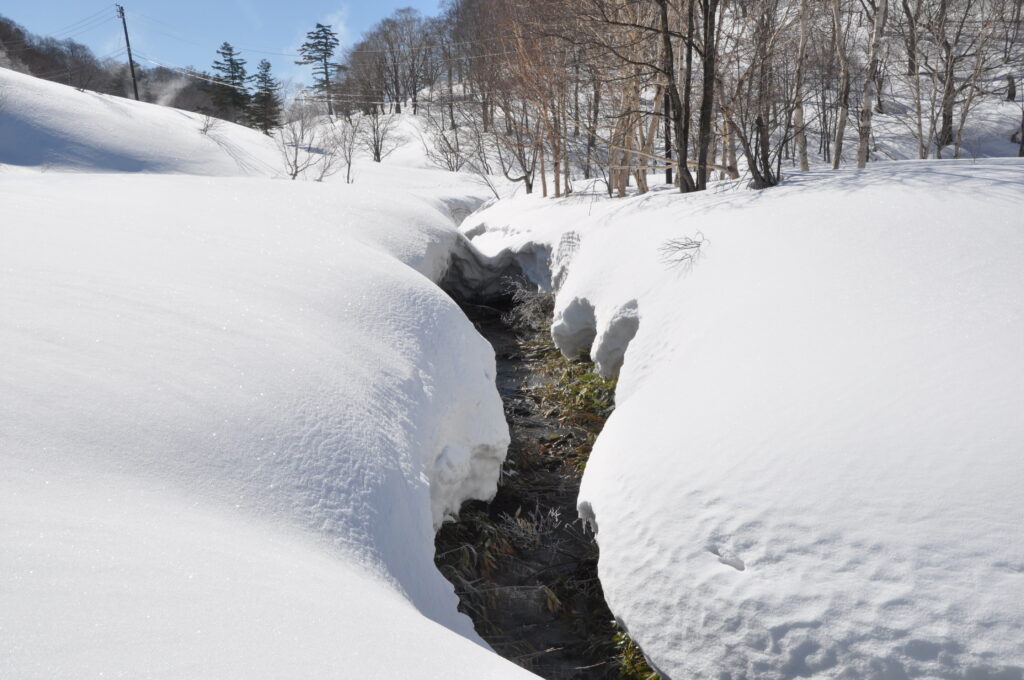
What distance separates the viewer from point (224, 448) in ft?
10.5

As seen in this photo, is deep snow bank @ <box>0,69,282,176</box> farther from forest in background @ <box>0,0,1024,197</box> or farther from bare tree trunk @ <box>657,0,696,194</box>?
bare tree trunk @ <box>657,0,696,194</box>

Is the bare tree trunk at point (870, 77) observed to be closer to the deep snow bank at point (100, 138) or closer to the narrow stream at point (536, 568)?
the narrow stream at point (536, 568)

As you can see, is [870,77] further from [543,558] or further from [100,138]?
[100,138]

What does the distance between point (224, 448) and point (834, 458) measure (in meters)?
3.21

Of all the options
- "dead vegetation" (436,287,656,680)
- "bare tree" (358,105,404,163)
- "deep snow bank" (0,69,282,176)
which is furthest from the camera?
"bare tree" (358,105,404,163)

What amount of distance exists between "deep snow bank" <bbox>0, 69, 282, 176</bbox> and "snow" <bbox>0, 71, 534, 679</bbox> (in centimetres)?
1856

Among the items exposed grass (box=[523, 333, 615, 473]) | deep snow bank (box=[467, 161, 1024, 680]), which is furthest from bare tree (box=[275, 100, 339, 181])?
deep snow bank (box=[467, 161, 1024, 680])

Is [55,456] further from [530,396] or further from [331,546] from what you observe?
[530,396]

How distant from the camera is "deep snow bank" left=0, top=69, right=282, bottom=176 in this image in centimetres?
2231

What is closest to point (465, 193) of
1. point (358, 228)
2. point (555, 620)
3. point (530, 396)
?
point (358, 228)

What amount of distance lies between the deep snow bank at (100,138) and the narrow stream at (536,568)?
22.7m

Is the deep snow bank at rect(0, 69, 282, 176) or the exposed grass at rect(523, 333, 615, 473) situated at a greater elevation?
the deep snow bank at rect(0, 69, 282, 176)

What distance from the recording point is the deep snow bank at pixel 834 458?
9.27ft

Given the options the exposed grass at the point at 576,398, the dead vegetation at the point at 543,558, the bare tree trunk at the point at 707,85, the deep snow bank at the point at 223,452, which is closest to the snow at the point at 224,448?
the deep snow bank at the point at 223,452
